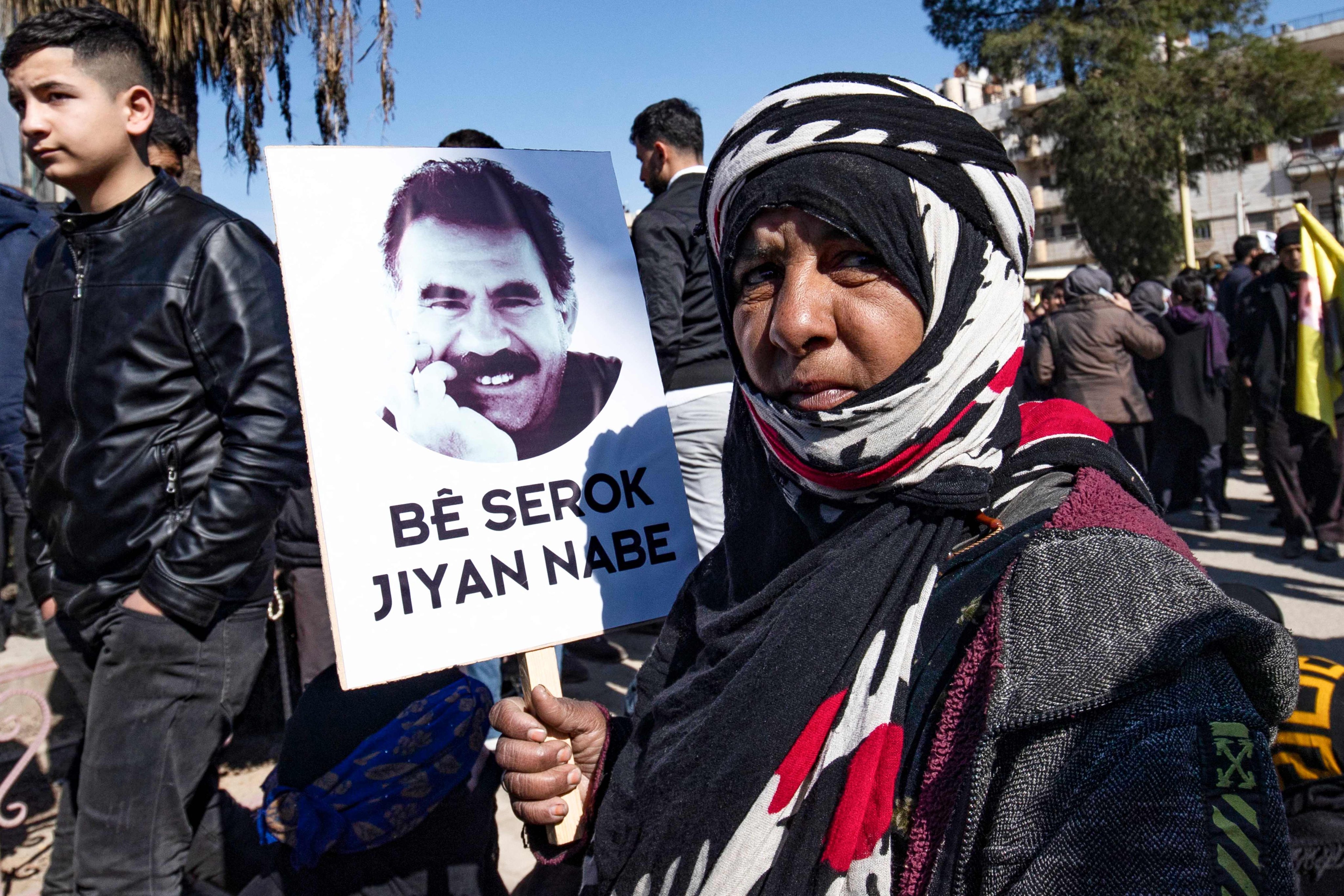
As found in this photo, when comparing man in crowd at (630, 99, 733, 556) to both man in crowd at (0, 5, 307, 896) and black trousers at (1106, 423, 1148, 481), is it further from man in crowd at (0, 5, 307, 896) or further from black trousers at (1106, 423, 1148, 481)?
black trousers at (1106, 423, 1148, 481)

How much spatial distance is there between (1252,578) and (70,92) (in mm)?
6295

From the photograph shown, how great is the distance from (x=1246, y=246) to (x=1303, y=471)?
9.26 ft

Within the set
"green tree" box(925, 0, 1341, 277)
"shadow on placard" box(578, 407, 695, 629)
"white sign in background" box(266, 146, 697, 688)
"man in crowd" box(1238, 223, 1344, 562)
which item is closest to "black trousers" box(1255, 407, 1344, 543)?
"man in crowd" box(1238, 223, 1344, 562)

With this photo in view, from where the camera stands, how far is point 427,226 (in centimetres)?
172

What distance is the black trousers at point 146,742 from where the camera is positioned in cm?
216

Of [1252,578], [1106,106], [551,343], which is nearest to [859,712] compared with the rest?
[551,343]

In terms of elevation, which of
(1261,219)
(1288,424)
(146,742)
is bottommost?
(1288,424)

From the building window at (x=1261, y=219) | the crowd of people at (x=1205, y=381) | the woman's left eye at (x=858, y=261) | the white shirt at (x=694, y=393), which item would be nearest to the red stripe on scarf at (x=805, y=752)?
the woman's left eye at (x=858, y=261)

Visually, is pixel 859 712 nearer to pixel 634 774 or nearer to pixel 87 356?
pixel 634 774

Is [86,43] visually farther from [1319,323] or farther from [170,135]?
[1319,323]

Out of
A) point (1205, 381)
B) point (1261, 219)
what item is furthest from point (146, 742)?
point (1261, 219)

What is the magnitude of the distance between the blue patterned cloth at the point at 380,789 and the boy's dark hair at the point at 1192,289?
6.98 metres

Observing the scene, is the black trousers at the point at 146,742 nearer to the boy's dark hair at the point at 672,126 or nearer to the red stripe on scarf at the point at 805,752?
the red stripe on scarf at the point at 805,752

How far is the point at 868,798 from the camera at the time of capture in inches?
39.9
